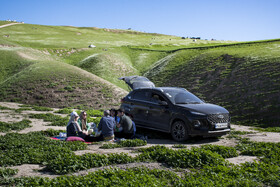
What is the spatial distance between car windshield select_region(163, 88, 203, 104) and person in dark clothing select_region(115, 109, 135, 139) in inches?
83.7

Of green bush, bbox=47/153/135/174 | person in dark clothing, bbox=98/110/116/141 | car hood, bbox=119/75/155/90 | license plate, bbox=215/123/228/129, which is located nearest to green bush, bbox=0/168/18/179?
green bush, bbox=47/153/135/174

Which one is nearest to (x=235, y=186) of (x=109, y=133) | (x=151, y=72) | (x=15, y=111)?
(x=109, y=133)

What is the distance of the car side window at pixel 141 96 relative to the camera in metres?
13.6

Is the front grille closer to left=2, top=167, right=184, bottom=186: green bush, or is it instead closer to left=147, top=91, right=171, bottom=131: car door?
left=147, top=91, right=171, bottom=131: car door

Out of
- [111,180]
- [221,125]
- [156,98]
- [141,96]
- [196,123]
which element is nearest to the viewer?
[111,180]

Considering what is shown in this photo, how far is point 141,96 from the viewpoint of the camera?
13.9 meters

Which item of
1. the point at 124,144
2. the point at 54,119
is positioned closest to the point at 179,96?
the point at 124,144

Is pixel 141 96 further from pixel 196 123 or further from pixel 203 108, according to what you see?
pixel 196 123

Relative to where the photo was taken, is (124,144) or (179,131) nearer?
(124,144)

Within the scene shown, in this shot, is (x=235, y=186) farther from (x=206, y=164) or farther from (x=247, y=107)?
(x=247, y=107)

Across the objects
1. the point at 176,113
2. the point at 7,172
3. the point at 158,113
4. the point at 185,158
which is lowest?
the point at 7,172

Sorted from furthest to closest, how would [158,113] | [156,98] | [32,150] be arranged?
[156,98], [158,113], [32,150]

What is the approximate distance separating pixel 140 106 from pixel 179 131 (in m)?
2.43

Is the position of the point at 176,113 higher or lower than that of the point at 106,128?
higher
